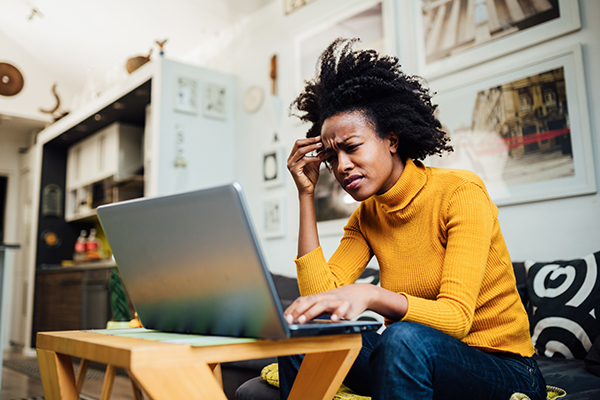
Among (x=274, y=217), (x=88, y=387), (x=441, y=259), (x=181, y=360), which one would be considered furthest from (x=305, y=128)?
(x=181, y=360)

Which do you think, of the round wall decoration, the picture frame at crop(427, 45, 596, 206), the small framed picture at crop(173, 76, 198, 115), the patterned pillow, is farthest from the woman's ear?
the round wall decoration

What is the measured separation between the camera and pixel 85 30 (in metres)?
4.74

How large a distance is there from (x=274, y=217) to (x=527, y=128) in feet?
5.84

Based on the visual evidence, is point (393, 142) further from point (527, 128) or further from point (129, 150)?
point (129, 150)

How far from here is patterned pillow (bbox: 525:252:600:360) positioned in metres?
1.61

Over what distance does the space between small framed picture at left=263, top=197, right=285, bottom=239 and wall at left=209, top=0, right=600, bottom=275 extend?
0.04m

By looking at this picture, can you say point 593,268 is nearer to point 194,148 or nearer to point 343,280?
point 343,280

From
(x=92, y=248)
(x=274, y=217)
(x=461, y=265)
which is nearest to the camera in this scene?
(x=461, y=265)

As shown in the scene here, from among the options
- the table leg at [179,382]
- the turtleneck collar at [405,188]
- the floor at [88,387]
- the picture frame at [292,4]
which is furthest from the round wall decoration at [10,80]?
the table leg at [179,382]

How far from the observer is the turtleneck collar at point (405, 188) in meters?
1.20

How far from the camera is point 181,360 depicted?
0.65 metres

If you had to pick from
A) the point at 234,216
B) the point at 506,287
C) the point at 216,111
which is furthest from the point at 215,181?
the point at 234,216

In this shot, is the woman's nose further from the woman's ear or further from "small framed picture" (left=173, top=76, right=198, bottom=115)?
"small framed picture" (left=173, top=76, right=198, bottom=115)

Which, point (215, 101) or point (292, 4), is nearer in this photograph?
point (292, 4)
